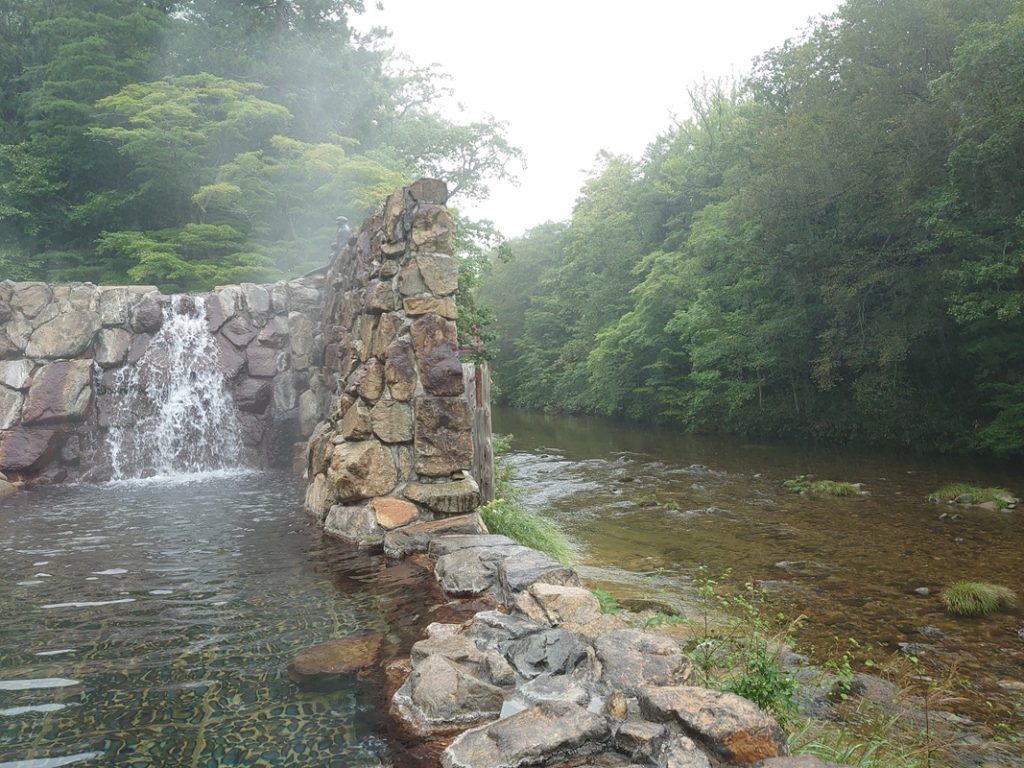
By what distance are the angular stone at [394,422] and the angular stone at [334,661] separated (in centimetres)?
226

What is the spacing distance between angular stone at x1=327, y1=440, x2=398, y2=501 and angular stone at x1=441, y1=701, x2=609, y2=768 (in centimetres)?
320

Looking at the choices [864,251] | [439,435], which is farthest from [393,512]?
[864,251]

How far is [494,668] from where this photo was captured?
2963 mm

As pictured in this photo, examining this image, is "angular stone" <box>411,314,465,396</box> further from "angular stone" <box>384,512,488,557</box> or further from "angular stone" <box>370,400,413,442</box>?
"angular stone" <box>384,512,488,557</box>

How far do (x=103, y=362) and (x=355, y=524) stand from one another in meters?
6.31

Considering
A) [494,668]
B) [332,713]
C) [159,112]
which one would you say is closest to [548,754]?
[494,668]

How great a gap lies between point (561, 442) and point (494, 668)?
16286 mm

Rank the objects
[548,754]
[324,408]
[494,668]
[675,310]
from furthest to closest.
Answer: [675,310] < [324,408] < [494,668] < [548,754]

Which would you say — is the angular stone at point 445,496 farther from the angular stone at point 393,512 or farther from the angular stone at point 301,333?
the angular stone at point 301,333

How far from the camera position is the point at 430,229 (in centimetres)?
574

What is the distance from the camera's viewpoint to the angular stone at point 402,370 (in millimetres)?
5648

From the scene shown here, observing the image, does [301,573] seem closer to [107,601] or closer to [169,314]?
[107,601]

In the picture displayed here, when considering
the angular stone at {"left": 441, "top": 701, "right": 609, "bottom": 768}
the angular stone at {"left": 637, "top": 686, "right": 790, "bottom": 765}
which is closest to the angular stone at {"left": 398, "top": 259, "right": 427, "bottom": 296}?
the angular stone at {"left": 441, "top": 701, "right": 609, "bottom": 768}

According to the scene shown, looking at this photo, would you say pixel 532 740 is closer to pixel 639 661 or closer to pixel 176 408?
pixel 639 661
